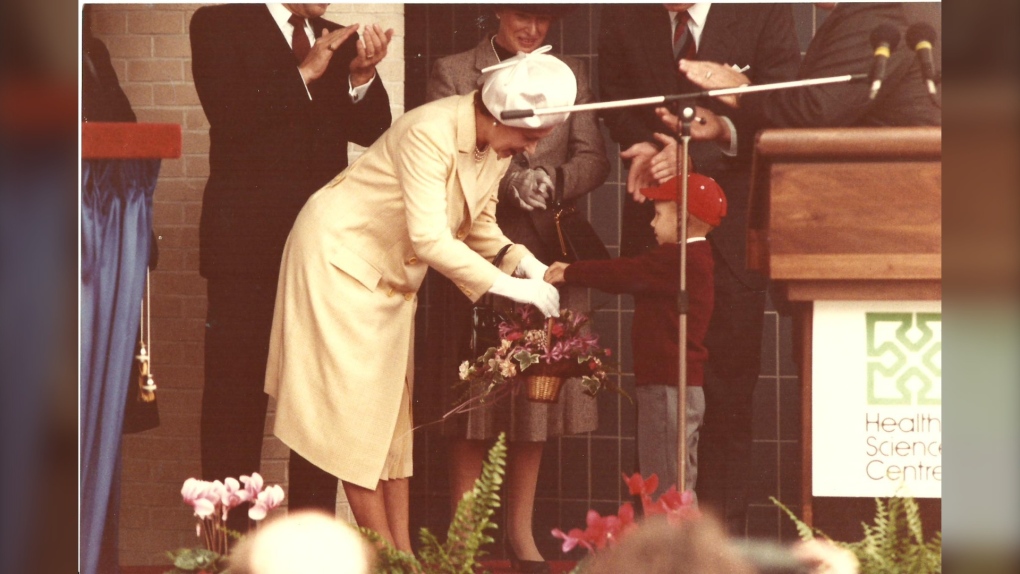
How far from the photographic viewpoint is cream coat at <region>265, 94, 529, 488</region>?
13.7 feet

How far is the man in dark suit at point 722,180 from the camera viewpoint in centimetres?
420

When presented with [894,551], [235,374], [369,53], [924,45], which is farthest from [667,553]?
[924,45]

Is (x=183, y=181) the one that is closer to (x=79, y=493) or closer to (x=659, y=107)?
(x=79, y=493)

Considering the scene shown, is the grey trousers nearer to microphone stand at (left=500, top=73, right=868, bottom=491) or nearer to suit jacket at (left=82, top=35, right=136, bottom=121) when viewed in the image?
microphone stand at (left=500, top=73, right=868, bottom=491)

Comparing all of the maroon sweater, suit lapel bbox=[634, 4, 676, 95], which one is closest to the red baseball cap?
the maroon sweater

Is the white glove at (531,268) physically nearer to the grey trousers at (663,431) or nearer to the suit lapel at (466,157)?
the suit lapel at (466,157)

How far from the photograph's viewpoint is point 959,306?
4281mm

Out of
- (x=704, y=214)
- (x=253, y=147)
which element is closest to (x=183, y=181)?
(x=253, y=147)

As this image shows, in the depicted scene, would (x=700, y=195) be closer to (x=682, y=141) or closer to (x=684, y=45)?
(x=682, y=141)

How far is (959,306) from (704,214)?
103 centimetres

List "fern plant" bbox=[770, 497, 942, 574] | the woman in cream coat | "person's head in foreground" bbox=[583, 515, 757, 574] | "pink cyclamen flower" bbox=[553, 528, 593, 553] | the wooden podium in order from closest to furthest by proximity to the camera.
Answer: "person's head in foreground" bbox=[583, 515, 757, 574]
"fern plant" bbox=[770, 497, 942, 574]
"pink cyclamen flower" bbox=[553, 528, 593, 553]
the wooden podium
the woman in cream coat

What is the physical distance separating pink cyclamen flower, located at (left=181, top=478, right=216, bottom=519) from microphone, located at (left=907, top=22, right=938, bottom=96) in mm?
3045

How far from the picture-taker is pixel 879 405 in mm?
4223

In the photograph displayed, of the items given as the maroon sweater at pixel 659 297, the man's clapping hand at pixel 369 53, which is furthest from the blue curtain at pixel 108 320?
the maroon sweater at pixel 659 297
